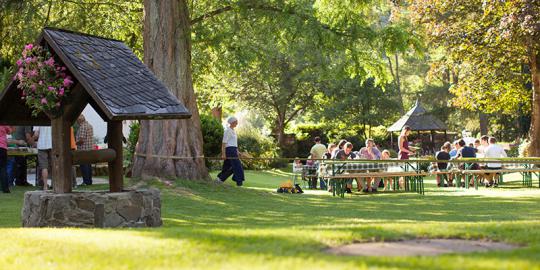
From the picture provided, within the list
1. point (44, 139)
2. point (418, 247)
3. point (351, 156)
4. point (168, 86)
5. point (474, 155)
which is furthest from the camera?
point (351, 156)

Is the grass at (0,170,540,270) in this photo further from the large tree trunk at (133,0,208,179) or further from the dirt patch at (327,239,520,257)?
the large tree trunk at (133,0,208,179)

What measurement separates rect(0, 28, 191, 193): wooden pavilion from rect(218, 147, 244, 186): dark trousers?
786 centimetres

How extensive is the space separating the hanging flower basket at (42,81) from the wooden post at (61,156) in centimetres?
27

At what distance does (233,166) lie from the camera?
19828 millimetres

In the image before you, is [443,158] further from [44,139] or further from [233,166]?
[44,139]

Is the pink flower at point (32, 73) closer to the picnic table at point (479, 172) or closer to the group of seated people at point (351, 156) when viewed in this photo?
the group of seated people at point (351, 156)

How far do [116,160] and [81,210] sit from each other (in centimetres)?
110

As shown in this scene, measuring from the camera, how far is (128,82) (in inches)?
431

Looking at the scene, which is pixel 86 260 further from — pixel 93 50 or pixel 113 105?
pixel 93 50

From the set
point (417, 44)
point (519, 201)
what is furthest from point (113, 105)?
point (417, 44)

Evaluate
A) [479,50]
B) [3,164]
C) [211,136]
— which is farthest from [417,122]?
[3,164]

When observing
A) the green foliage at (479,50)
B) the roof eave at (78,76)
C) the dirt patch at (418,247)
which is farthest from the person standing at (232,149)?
the dirt patch at (418,247)

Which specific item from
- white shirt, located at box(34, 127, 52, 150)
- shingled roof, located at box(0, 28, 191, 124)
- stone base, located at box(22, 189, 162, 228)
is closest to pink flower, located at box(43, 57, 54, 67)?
shingled roof, located at box(0, 28, 191, 124)

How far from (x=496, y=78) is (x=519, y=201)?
15138mm
